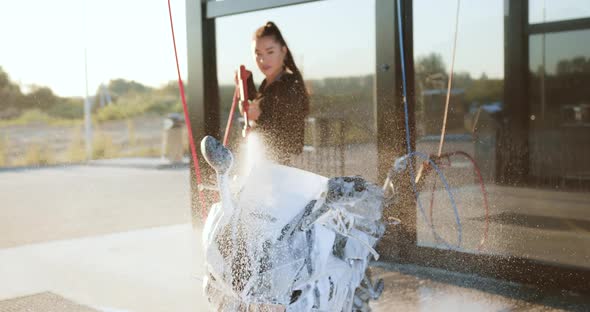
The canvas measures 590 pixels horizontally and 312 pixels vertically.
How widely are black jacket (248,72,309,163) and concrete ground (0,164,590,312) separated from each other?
952 millimetres

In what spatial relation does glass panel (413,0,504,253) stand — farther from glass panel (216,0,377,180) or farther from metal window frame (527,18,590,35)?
glass panel (216,0,377,180)

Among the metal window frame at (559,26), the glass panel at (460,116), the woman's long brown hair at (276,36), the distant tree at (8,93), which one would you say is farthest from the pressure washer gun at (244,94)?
the distant tree at (8,93)

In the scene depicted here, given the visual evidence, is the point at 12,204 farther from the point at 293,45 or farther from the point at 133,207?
the point at 293,45

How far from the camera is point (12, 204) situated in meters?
10.8

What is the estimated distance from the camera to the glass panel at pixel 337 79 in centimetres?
555

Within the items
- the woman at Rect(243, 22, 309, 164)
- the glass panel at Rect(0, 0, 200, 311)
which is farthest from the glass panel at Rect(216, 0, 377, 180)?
the glass panel at Rect(0, 0, 200, 311)

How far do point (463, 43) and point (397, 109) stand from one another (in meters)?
0.67


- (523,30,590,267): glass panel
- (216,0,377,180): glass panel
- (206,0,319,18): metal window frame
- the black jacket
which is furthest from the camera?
(206,0,319,18): metal window frame

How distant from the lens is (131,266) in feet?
20.0

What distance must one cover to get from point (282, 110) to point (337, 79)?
4.93 feet

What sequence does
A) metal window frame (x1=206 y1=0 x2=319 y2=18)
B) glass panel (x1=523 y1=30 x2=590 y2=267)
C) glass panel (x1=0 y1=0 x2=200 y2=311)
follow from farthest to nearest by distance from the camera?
metal window frame (x1=206 y1=0 x2=319 y2=18)
glass panel (x1=0 y1=0 x2=200 y2=311)
glass panel (x1=523 y1=30 x2=590 y2=267)

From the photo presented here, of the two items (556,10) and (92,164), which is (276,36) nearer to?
(556,10)

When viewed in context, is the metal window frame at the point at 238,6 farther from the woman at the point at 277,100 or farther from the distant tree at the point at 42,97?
the distant tree at the point at 42,97

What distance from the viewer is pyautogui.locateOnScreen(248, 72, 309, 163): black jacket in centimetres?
433
